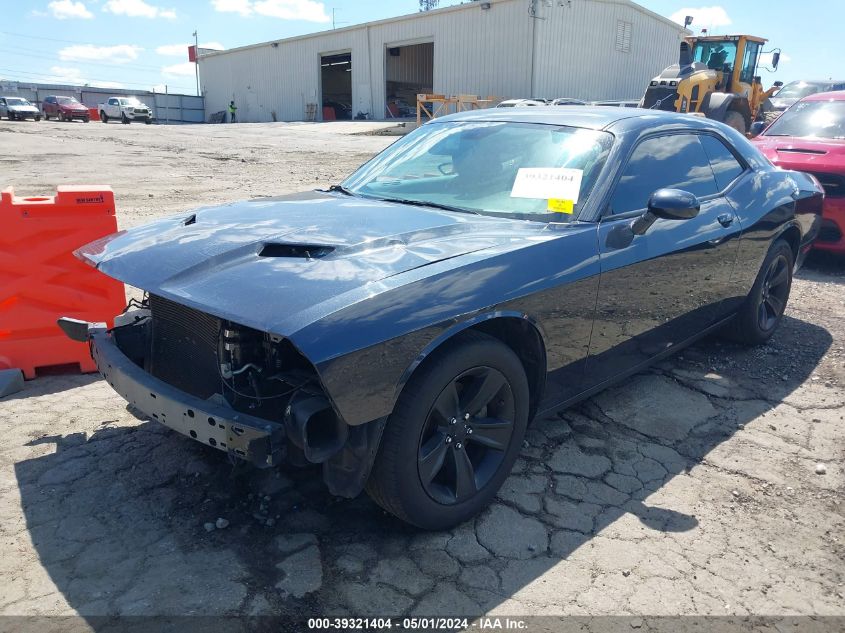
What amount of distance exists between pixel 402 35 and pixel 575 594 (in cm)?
3313

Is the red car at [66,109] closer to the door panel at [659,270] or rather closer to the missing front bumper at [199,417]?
the missing front bumper at [199,417]

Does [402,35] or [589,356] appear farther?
[402,35]

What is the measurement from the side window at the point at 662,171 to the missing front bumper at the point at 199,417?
1939mm

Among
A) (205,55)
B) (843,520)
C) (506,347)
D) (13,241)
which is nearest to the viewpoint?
(506,347)

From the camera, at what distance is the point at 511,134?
345 centimetres

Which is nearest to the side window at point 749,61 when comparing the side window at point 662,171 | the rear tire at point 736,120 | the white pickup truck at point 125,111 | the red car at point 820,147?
the rear tire at point 736,120

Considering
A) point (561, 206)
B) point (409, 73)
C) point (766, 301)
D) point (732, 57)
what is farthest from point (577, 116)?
point (409, 73)

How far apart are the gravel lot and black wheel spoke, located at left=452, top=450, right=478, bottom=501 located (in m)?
0.17

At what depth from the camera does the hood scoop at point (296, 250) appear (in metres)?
2.50

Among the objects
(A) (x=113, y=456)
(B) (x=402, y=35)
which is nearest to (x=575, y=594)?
(A) (x=113, y=456)

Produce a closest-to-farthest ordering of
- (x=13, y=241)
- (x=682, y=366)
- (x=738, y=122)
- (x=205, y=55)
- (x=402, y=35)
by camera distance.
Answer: (x=13, y=241)
(x=682, y=366)
(x=738, y=122)
(x=402, y=35)
(x=205, y=55)

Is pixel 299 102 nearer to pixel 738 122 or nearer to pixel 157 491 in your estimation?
pixel 738 122

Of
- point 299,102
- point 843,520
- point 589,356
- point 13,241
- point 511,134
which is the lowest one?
point 843,520

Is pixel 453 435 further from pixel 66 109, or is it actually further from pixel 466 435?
pixel 66 109
